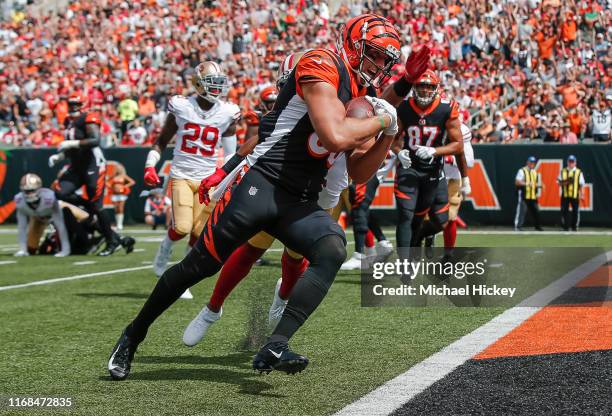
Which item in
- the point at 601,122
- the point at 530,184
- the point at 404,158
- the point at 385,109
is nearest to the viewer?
the point at 385,109

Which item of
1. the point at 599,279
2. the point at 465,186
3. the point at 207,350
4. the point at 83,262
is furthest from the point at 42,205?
the point at 207,350

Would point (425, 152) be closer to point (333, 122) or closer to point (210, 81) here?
point (210, 81)

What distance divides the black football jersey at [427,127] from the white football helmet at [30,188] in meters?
6.34

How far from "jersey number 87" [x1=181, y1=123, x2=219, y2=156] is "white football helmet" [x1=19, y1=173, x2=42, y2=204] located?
542cm

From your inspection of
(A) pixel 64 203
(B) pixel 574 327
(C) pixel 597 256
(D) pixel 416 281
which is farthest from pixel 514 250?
(B) pixel 574 327

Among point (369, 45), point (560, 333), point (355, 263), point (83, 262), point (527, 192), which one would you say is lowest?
point (527, 192)

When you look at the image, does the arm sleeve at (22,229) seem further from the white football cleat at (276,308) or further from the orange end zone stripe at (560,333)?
the white football cleat at (276,308)

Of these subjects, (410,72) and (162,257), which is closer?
(410,72)

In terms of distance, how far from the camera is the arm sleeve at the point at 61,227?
1378 cm

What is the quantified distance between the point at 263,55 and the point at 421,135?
55.2 ft

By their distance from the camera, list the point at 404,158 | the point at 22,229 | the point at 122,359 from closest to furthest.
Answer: the point at 122,359 < the point at 404,158 < the point at 22,229

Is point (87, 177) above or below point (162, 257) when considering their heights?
below

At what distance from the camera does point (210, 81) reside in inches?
339

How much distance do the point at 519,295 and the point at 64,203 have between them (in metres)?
7.63
